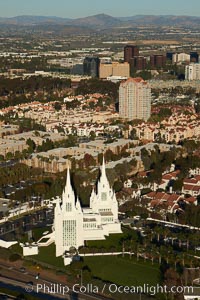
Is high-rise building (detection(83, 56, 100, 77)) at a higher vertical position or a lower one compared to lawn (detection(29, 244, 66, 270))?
higher

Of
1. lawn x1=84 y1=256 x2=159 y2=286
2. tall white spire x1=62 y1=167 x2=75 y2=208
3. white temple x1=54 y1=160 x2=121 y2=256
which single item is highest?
tall white spire x1=62 y1=167 x2=75 y2=208

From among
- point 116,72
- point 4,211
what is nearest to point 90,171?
point 4,211

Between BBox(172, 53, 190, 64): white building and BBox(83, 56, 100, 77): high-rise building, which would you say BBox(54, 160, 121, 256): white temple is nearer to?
BBox(83, 56, 100, 77): high-rise building

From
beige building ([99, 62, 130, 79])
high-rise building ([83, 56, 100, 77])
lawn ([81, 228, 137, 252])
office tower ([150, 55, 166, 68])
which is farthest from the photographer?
office tower ([150, 55, 166, 68])

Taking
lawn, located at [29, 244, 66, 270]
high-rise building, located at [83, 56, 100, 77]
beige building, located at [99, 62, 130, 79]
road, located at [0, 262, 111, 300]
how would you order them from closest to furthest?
road, located at [0, 262, 111, 300]
lawn, located at [29, 244, 66, 270]
beige building, located at [99, 62, 130, 79]
high-rise building, located at [83, 56, 100, 77]

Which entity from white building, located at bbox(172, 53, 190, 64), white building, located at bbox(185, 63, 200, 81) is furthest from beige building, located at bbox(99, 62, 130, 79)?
white building, located at bbox(172, 53, 190, 64)

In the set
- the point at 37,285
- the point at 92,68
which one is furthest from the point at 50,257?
the point at 92,68

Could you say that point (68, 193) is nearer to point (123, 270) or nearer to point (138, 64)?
point (123, 270)
